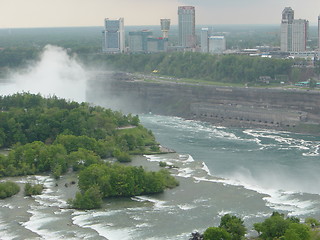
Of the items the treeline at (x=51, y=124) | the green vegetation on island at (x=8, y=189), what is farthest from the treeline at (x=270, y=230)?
the treeline at (x=51, y=124)

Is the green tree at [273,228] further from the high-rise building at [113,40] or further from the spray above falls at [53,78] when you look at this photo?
the high-rise building at [113,40]

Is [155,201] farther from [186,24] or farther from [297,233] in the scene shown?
[186,24]

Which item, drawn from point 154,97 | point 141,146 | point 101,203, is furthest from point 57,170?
point 154,97

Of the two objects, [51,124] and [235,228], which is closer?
[235,228]

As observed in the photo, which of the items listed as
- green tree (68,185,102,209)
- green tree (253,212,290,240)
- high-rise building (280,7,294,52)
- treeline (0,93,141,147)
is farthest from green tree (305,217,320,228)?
high-rise building (280,7,294,52)

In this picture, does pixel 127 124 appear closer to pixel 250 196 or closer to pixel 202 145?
pixel 202 145

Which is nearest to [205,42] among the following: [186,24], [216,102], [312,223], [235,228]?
[186,24]

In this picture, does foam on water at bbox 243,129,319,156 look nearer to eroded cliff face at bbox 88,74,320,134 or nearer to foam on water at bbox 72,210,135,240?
eroded cliff face at bbox 88,74,320,134

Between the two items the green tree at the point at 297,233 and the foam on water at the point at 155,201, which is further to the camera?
the foam on water at the point at 155,201
